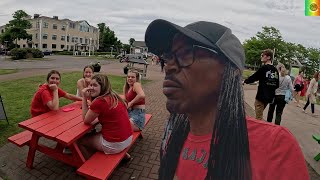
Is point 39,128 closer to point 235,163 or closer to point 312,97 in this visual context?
point 235,163

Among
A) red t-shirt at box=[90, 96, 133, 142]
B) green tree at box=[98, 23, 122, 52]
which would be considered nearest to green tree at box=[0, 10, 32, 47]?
green tree at box=[98, 23, 122, 52]

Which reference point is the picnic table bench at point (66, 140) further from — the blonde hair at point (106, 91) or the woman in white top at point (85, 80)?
the woman in white top at point (85, 80)

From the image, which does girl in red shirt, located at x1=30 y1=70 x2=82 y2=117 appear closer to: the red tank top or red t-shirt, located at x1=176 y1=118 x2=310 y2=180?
the red tank top

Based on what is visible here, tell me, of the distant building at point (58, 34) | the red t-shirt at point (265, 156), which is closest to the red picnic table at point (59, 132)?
the red t-shirt at point (265, 156)

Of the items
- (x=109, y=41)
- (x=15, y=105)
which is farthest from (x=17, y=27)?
(x=15, y=105)

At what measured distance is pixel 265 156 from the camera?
833 millimetres

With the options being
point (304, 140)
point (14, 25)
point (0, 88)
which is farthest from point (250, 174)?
point (14, 25)

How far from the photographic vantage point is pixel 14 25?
2018 inches

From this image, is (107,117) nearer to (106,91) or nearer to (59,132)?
(106,91)

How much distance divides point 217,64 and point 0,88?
1186 cm

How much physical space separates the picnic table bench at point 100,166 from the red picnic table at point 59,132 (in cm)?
37

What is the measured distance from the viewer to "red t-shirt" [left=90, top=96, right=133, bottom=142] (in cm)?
365

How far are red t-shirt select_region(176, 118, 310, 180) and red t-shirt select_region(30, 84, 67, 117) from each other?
13.4ft

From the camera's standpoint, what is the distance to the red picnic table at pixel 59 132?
3666 mm
